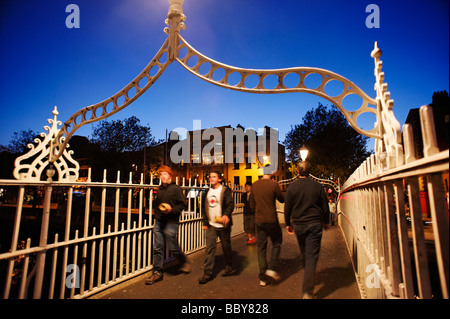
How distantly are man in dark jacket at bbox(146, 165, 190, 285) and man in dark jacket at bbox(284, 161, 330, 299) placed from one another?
1954 mm

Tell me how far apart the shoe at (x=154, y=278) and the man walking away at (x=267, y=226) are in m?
1.75

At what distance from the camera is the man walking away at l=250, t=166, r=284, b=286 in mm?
4043

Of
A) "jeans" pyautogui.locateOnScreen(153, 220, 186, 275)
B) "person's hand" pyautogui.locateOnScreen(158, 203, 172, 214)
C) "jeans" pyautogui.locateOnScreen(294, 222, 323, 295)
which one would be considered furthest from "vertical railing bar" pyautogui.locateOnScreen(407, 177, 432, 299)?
"jeans" pyautogui.locateOnScreen(153, 220, 186, 275)

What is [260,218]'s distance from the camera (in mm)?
4301

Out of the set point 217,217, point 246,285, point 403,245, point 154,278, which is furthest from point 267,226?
point 403,245

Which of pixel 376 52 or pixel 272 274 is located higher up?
pixel 376 52

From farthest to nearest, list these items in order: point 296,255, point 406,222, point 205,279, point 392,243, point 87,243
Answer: point 296,255
point 205,279
point 87,243
point 392,243
point 406,222

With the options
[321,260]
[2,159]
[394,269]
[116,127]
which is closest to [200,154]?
[116,127]

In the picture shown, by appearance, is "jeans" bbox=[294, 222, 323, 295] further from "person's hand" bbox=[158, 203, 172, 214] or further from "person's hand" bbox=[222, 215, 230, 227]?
"person's hand" bbox=[158, 203, 172, 214]

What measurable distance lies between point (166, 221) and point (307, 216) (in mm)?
2410

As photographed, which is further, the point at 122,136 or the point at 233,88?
the point at 122,136

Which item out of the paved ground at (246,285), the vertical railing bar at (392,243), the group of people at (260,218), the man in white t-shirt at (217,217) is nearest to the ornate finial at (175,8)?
the group of people at (260,218)

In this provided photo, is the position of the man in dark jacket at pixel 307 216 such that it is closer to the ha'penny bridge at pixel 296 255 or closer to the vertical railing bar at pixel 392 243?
the ha'penny bridge at pixel 296 255

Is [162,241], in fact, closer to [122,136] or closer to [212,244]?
[212,244]
